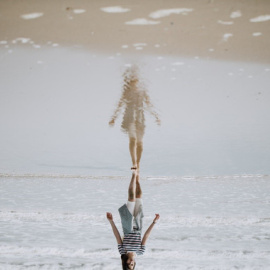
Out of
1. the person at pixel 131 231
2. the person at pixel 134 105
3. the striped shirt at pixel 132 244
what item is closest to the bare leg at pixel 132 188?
the person at pixel 131 231

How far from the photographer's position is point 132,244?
6.02ft

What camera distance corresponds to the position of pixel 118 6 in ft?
7.03

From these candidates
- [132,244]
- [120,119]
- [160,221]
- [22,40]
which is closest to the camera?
[132,244]

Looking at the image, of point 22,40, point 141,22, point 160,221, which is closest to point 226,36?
point 141,22

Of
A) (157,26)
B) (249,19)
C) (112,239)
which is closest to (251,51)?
(249,19)

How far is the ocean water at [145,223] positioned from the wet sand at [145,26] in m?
1.49

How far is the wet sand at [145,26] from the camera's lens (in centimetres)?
215

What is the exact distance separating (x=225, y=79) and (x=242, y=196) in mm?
2539

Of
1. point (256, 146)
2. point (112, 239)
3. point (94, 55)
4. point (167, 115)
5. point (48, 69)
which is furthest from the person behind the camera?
point (256, 146)

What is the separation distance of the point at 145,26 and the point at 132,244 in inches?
47.0

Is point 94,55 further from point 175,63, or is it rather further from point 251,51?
point 251,51

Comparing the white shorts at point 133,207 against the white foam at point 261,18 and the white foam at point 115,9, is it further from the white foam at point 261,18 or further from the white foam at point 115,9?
the white foam at point 261,18

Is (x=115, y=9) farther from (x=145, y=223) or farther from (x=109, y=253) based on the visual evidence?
(x=145, y=223)

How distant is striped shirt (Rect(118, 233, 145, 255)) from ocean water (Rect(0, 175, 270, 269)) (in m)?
1.00
